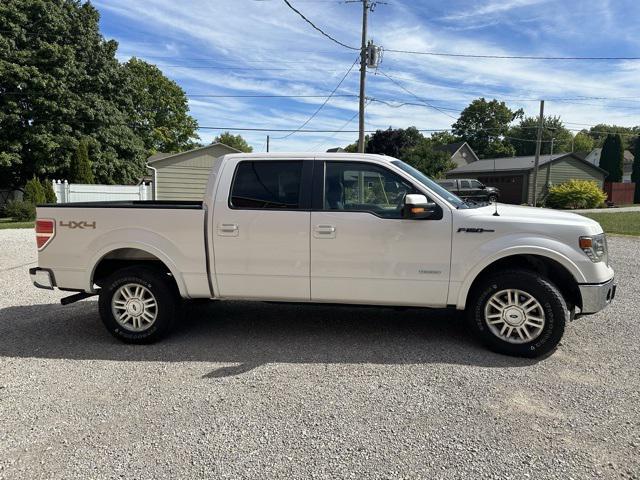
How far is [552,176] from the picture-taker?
40.1m

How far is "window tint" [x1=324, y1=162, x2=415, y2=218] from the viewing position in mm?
4398

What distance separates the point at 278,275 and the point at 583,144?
109 m

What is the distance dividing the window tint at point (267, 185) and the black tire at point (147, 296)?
3.78ft

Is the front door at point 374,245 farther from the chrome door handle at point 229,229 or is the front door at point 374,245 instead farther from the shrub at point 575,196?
the shrub at point 575,196

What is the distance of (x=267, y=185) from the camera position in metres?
4.57

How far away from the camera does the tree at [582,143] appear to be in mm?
95000

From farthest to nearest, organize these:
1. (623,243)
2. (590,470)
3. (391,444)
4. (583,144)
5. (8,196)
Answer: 1. (583,144)
2. (8,196)
3. (623,243)
4. (391,444)
5. (590,470)

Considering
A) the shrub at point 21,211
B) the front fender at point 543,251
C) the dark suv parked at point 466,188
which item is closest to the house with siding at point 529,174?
the dark suv parked at point 466,188

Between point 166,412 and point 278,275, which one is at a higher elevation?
point 278,275

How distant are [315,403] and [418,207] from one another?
6.45 feet

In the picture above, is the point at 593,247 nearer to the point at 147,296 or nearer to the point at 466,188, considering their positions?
the point at 147,296

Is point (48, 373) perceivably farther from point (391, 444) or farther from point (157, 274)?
point (391, 444)

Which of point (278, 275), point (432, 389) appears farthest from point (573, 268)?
point (278, 275)

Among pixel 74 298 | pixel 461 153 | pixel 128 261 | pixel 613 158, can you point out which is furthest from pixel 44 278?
pixel 461 153
